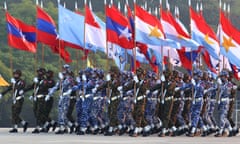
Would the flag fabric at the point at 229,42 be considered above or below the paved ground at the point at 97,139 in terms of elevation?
above

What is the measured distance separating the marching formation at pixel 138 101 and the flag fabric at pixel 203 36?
3.07 ft

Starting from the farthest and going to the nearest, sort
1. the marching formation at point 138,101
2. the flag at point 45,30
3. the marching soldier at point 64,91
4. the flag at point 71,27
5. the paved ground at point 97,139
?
the flag at point 45,30 → the flag at point 71,27 → the marching soldier at point 64,91 → the marching formation at point 138,101 → the paved ground at point 97,139

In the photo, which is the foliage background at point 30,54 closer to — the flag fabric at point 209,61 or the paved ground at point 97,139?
the flag fabric at point 209,61

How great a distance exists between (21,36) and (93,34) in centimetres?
205

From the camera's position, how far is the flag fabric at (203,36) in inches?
1222

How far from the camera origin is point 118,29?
99.4ft

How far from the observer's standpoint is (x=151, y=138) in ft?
92.1

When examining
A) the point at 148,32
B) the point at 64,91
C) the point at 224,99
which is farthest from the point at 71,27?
the point at 224,99

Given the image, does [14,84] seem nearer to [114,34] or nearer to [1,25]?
[114,34]

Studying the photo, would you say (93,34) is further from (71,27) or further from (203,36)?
(203,36)

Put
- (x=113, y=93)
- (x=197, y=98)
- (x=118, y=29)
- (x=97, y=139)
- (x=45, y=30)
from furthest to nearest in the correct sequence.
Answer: (x=45, y=30) → (x=118, y=29) → (x=197, y=98) → (x=113, y=93) → (x=97, y=139)

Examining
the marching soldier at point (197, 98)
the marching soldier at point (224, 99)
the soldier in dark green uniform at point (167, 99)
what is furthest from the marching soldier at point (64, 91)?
the marching soldier at point (224, 99)

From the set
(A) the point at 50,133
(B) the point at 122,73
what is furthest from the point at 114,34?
Answer: (A) the point at 50,133

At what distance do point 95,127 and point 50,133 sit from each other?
58.8 inches
